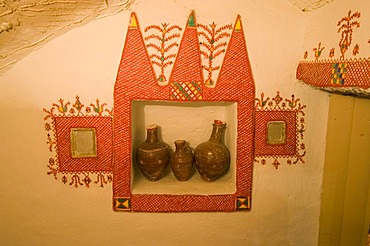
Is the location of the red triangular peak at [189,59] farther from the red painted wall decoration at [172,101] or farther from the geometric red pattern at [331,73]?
the geometric red pattern at [331,73]

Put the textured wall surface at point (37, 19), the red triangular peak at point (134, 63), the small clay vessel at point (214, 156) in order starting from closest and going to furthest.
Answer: the textured wall surface at point (37, 19)
the red triangular peak at point (134, 63)
the small clay vessel at point (214, 156)

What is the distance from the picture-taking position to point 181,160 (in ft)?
5.10

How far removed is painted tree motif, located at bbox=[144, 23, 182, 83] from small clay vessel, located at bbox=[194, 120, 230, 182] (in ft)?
1.45

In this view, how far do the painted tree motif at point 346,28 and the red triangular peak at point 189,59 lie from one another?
24.4 inches

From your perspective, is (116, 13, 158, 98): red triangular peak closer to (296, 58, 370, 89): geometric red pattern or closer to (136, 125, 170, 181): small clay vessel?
(136, 125, 170, 181): small clay vessel

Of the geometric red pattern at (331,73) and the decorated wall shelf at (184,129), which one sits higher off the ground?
the geometric red pattern at (331,73)

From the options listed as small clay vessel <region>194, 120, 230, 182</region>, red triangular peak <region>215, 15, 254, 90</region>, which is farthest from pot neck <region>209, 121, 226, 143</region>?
red triangular peak <region>215, 15, 254, 90</region>

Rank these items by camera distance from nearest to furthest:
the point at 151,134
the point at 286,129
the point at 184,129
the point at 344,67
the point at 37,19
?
1. the point at 344,67
2. the point at 37,19
3. the point at 286,129
4. the point at 151,134
5. the point at 184,129

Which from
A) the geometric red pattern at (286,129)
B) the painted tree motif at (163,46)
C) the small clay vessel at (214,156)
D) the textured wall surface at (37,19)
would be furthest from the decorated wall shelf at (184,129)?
the textured wall surface at (37,19)

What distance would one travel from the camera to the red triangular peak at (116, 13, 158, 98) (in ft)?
4.39

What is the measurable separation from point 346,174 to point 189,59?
37.7 inches

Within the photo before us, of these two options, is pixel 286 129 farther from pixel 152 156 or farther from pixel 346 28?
pixel 152 156

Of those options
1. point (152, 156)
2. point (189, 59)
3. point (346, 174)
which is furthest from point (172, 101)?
point (346, 174)

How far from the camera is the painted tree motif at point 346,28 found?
1.01 metres
